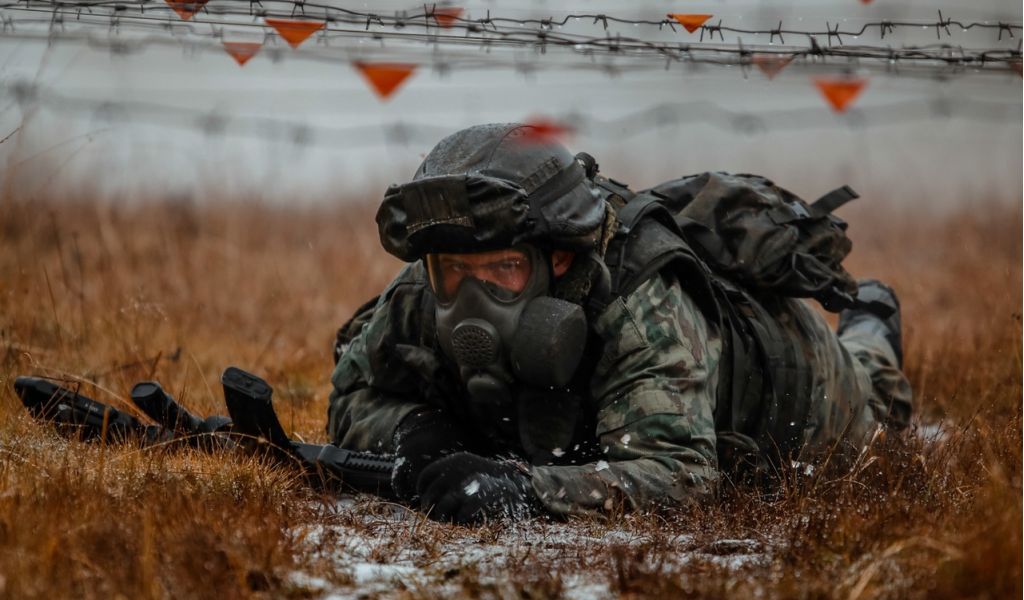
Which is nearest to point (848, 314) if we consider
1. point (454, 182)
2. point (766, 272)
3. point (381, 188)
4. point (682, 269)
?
point (766, 272)

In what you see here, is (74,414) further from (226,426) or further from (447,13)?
(447,13)

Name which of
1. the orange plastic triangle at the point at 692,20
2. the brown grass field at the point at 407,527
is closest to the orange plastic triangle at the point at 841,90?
the orange plastic triangle at the point at 692,20

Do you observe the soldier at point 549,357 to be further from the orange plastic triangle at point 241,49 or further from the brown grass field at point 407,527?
the orange plastic triangle at point 241,49

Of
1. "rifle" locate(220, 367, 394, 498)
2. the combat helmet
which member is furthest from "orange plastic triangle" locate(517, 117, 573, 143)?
"rifle" locate(220, 367, 394, 498)

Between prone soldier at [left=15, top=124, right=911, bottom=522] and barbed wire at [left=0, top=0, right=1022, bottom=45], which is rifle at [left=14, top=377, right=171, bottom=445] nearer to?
prone soldier at [left=15, top=124, right=911, bottom=522]

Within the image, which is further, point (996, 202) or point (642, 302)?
point (996, 202)

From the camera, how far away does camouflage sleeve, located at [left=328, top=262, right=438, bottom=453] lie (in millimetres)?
4414

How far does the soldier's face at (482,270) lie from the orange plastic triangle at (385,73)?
651 mm

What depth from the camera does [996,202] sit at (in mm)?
14875

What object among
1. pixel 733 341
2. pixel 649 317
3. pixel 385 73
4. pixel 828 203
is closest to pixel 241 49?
pixel 385 73

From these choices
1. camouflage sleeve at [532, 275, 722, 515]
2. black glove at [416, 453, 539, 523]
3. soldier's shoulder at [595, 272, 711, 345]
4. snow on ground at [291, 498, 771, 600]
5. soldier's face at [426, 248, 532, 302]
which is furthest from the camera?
soldier's shoulder at [595, 272, 711, 345]

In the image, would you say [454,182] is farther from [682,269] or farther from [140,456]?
[140,456]

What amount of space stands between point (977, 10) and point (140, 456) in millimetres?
3313

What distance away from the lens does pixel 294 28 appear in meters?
4.22
